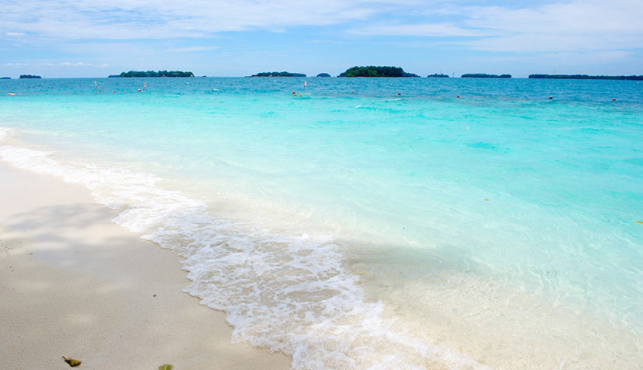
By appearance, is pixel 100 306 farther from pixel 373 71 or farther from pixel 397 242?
pixel 373 71

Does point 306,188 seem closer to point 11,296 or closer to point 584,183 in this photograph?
point 11,296

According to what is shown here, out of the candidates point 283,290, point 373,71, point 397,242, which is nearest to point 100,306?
point 283,290

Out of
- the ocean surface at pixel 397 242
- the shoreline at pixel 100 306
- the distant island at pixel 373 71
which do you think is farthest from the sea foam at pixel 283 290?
the distant island at pixel 373 71

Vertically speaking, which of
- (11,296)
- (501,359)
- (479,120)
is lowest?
(501,359)

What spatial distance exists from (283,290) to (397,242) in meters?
1.77

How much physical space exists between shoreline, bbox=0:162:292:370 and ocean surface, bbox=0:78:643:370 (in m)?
0.20

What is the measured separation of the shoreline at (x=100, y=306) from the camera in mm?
2725

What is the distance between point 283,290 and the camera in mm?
3613

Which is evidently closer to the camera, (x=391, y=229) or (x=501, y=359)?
(x=501, y=359)

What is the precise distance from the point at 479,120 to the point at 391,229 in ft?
52.2

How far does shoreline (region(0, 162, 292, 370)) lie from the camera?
272 centimetres

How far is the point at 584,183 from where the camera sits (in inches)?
306

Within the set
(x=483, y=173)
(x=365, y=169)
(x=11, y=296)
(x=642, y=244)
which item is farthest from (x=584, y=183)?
(x=11, y=296)

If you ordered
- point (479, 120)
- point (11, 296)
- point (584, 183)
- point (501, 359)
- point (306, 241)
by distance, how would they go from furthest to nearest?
1. point (479, 120)
2. point (584, 183)
3. point (306, 241)
4. point (11, 296)
5. point (501, 359)
